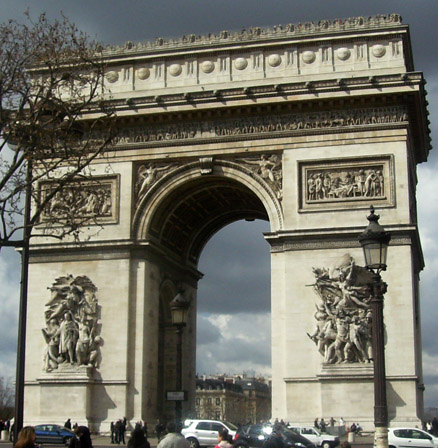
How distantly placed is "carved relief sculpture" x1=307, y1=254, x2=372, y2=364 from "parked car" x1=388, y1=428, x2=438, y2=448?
462 centimetres

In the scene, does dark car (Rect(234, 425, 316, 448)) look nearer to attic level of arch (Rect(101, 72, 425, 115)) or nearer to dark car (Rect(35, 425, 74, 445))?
dark car (Rect(35, 425, 74, 445))

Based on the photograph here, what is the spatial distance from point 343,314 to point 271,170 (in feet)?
20.7

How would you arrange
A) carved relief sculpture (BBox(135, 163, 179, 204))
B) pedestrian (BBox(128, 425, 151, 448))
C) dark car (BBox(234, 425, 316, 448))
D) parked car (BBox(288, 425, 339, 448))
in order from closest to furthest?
pedestrian (BBox(128, 425, 151, 448)), dark car (BBox(234, 425, 316, 448)), parked car (BBox(288, 425, 339, 448)), carved relief sculpture (BBox(135, 163, 179, 204))

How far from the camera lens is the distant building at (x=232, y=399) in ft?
409

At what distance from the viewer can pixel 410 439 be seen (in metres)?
28.0

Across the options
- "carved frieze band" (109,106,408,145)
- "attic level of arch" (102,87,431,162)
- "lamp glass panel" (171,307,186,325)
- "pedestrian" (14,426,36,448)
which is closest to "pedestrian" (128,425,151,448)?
"pedestrian" (14,426,36,448)

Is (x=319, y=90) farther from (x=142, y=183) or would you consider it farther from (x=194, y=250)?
(x=194, y=250)

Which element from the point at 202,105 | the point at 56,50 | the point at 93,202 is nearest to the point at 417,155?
the point at 202,105

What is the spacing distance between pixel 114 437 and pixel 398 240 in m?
12.3

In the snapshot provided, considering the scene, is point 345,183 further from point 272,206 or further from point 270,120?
point 270,120

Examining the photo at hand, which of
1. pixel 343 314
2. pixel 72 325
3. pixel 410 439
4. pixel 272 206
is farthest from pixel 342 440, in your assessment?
pixel 72 325

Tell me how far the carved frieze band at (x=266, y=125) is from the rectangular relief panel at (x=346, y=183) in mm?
1448

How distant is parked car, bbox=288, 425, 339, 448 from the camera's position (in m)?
29.6

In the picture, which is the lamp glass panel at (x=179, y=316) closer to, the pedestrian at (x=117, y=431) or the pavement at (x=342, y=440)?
the pavement at (x=342, y=440)
